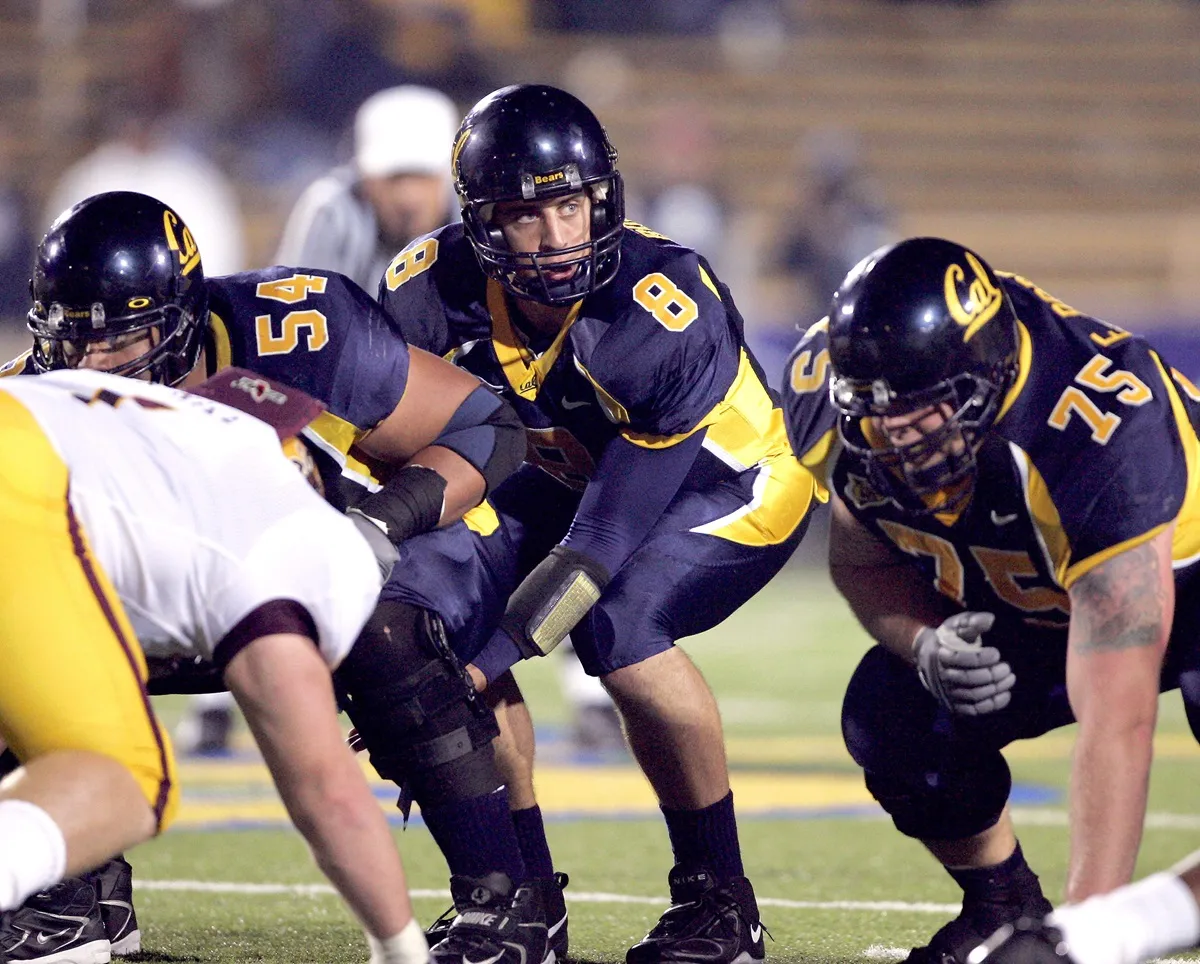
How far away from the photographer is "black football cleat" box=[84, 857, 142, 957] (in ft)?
11.7

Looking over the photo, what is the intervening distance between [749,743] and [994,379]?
10.9 feet

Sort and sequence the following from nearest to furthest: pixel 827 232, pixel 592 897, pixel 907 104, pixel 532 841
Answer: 1. pixel 532 841
2. pixel 592 897
3. pixel 827 232
4. pixel 907 104

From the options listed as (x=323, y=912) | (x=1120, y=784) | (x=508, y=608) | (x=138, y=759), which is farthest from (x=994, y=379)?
(x=323, y=912)

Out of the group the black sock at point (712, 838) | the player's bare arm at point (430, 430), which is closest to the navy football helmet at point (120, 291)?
the player's bare arm at point (430, 430)

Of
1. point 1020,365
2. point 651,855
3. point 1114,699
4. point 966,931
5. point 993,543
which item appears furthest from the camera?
point 651,855

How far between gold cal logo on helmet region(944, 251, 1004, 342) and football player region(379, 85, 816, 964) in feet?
2.26

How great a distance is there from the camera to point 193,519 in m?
2.65

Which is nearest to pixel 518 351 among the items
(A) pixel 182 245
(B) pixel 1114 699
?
(A) pixel 182 245

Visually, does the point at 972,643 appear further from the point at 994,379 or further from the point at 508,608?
the point at 508,608

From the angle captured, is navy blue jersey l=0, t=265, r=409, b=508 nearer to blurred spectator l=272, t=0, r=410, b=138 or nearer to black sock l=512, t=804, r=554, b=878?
black sock l=512, t=804, r=554, b=878

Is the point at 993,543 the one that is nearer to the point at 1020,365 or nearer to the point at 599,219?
the point at 1020,365

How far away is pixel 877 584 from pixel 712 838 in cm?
57

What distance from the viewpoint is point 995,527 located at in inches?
127

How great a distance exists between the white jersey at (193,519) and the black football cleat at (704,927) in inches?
39.5
